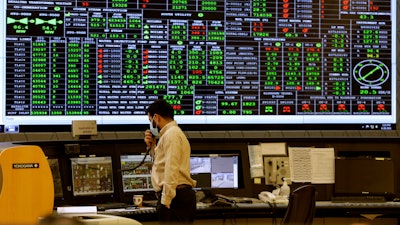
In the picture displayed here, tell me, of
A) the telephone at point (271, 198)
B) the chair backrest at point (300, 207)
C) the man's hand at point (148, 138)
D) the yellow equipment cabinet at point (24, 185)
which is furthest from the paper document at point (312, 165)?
the yellow equipment cabinet at point (24, 185)

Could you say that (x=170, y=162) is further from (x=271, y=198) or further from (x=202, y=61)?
(x=202, y=61)

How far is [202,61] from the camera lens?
255 inches

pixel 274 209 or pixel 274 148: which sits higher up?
pixel 274 148

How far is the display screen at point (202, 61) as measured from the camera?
20.3ft

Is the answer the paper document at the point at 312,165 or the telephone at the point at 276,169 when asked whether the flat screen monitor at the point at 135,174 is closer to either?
the telephone at the point at 276,169

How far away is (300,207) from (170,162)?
3.19ft

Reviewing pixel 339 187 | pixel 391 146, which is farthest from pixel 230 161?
pixel 391 146

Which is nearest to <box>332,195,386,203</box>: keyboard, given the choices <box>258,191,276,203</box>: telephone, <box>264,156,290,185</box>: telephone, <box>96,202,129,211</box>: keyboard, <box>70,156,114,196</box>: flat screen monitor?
<box>264,156,290,185</box>: telephone

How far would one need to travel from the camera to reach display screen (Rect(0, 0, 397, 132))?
6.20 meters

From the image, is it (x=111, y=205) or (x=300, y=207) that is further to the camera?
(x=111, y=205)

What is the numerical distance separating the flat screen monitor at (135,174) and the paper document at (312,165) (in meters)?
1.27

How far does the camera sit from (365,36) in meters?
6.79

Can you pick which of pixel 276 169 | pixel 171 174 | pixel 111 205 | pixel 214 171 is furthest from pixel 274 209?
pixel 111 205

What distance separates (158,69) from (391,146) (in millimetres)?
2170
